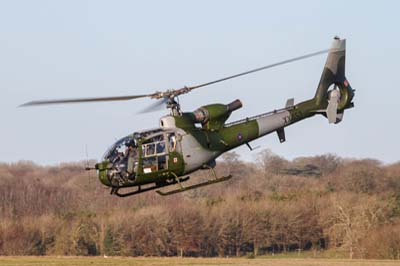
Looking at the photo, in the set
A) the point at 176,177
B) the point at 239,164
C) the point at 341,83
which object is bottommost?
the point at 176,177

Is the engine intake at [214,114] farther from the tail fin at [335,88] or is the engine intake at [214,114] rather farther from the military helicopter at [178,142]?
the tail fin at [335,88]

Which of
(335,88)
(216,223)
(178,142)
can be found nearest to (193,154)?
(178,142)

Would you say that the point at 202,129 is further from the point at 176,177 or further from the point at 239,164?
the point at 239,164

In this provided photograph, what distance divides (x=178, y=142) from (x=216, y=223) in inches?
2068

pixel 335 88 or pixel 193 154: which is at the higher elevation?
pixel 335 88

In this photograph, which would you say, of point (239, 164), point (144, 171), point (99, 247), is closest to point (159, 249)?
point (99, 247)

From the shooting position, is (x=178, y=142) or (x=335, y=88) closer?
(x=178, y=142)

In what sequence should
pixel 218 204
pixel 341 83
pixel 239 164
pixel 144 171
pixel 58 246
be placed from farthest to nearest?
1. pixel 239 164
2. pixel 218 204
3. pixel 58 246
4. pixel 341 83
5. pixel 144 171

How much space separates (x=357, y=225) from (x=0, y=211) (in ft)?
112

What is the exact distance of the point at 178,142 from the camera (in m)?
37.1

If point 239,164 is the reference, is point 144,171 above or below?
below

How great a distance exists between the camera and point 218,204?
3659 inches

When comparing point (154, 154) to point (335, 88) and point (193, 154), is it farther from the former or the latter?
point (335, 88)

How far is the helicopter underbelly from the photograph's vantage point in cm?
3731
